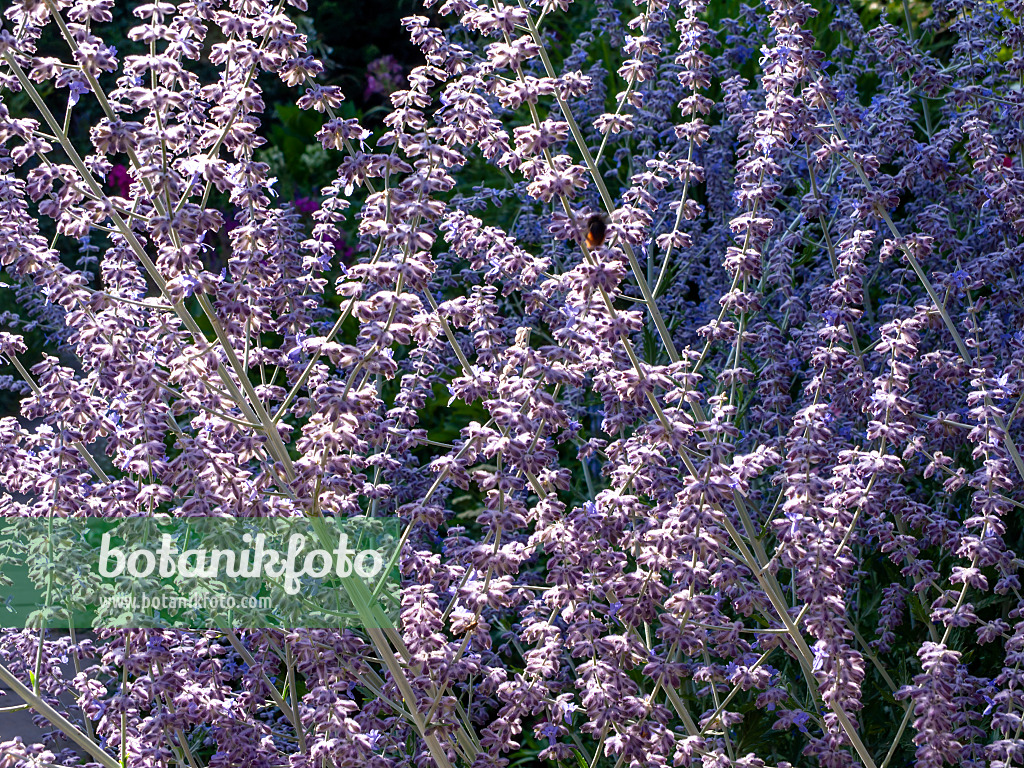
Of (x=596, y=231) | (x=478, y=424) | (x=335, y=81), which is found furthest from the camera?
(x=335, y=81)

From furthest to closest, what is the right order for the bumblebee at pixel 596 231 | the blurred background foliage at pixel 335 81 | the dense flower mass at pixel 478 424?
1. the blurred background foliage at pixel 335 81
2. the bumblebee at pixel 596 231
3. the dense flower mass at pixel 478 424

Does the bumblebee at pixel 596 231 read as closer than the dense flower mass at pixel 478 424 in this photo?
No

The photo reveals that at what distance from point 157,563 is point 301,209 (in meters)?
5.20

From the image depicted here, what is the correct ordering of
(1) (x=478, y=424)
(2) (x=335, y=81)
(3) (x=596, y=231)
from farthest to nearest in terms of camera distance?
(2) (x=335, y=81) < (3) (x=596, y=231) < (1) (x=478, y=424)

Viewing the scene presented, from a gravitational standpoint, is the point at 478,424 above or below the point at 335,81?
below

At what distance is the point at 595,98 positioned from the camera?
203 inches

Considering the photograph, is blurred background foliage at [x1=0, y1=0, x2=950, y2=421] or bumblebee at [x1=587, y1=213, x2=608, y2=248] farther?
blurred background foliage at [x1=0, y1=0, x2=950, y2=421]

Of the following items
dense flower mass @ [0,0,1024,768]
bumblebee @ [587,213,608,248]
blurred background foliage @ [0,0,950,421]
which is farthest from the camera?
blurred background foliage @ [0,0,950,421]

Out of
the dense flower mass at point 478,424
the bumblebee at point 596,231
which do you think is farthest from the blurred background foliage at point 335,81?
the bumblebee at point 596,231

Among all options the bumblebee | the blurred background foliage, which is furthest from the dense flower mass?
the blurred background foliage

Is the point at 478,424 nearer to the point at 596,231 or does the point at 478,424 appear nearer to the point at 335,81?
the point at 596,231

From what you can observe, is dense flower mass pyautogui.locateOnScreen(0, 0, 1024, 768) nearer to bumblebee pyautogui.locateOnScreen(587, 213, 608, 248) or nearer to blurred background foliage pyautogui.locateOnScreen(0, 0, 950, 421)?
bumblebee pyautogui.locateOnScreen(587, 213, 608, 248)

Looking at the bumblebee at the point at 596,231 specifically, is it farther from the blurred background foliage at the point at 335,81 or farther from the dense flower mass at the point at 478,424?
the blurred background foliage at the point at 335,81

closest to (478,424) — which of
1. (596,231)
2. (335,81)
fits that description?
(596,231)
